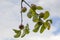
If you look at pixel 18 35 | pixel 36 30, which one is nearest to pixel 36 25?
pixel 36 30

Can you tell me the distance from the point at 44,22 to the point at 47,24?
0.03m

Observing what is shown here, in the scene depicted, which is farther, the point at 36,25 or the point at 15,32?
the point at 15,32

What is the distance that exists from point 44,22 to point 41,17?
1.7 inches

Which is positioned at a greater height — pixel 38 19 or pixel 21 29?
pixel 38 19

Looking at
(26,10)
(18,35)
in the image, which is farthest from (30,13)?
(18,35)

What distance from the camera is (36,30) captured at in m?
1.59

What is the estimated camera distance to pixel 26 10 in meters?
1.75

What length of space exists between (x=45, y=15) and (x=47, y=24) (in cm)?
7

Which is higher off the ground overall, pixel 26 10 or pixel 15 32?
pixel 26 10

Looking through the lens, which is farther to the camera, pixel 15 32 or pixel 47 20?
pixel 15 32

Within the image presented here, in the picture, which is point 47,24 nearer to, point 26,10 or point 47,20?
point 47,20

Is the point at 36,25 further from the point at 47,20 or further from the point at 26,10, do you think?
the point at 26,10

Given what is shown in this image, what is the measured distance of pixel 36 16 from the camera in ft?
5.28

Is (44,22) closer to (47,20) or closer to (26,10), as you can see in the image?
(47,20)
